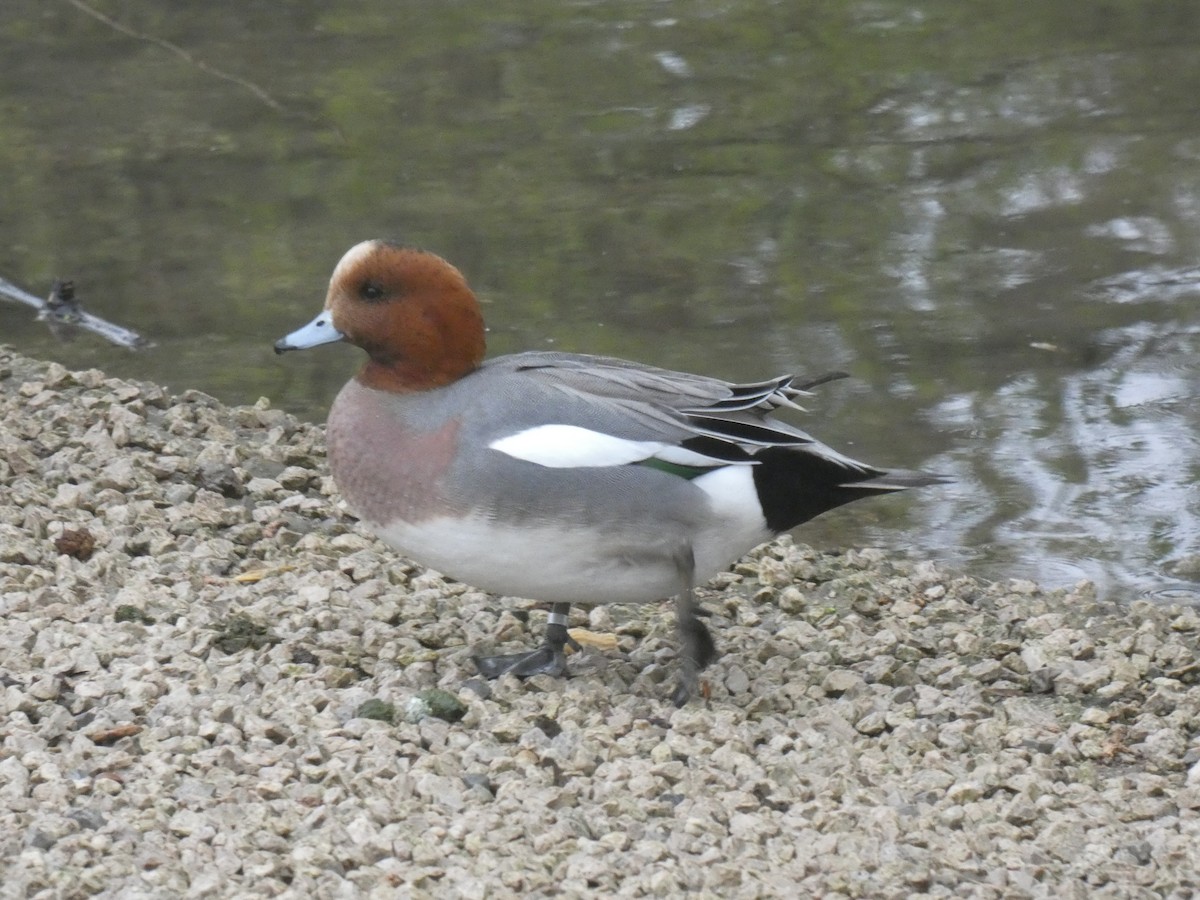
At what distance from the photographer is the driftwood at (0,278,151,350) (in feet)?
17.9

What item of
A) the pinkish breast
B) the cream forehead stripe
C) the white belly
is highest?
the cream forehead stripe

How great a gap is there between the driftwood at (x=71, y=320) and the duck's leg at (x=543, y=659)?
93.2 inches

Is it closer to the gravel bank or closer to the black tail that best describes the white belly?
the black tail

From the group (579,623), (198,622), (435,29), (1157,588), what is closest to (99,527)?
(198,622)

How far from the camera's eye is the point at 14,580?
12.4ft

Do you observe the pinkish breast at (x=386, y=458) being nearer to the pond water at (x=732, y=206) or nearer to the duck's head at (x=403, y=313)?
the duck's head at (x=403, y=313)

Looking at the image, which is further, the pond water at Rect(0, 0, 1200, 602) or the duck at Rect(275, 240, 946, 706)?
the pond water at Rect(0, 0, 1200, 602)

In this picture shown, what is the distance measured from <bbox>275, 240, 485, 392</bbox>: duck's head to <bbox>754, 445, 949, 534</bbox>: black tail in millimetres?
637

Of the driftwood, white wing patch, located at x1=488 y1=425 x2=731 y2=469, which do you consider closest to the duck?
white wing patch, located at x1=488 y1=425 x2=731 y2=469

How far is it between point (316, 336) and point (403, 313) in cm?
19

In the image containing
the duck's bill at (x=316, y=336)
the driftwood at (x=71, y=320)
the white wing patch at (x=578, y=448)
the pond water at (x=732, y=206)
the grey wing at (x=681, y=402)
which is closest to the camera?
the white wing patch at (x=578, y=448)

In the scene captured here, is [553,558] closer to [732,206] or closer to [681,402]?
[681,402]

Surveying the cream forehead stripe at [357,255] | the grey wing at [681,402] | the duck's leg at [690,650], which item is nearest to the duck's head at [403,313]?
the cream forehead stripe at [357,255]

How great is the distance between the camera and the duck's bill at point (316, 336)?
3.44 metres
